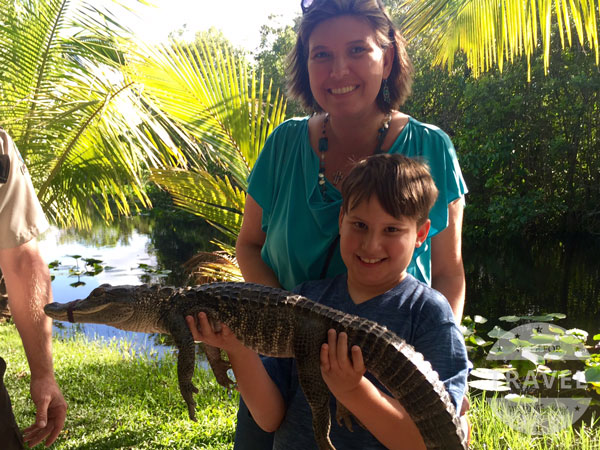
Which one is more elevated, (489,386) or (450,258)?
(450,258)

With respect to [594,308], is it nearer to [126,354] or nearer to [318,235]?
[126,354]

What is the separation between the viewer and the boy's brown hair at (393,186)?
4.88 feet

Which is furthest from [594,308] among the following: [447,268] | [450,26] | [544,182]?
[447,268]

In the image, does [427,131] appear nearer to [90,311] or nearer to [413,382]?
[413,382]

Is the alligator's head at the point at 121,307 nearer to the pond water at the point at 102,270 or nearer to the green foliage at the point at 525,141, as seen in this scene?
the pond water at the point at 102,270

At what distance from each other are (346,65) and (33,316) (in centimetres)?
152

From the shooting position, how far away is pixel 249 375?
154 centimetres

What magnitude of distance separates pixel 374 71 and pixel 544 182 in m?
16.2

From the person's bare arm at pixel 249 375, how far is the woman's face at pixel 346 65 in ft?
2.73

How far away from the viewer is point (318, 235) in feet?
5.62

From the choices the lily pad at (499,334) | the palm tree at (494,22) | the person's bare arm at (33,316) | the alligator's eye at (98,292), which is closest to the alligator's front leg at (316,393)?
the alligator's eye at (98,292)

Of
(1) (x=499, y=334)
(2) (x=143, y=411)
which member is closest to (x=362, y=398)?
(2) (x=143, y=411)

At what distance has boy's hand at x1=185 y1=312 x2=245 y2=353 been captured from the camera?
1.48 metres
